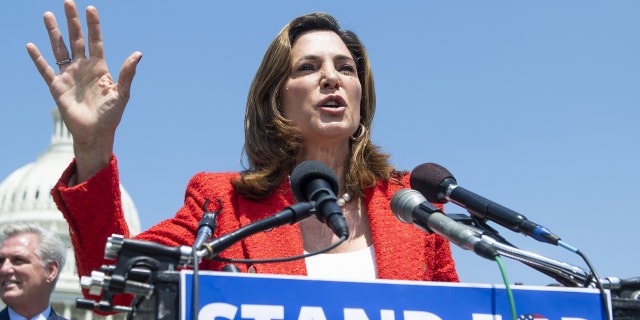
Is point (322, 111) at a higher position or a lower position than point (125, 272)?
higher

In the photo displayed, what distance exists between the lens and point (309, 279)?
2418 mm

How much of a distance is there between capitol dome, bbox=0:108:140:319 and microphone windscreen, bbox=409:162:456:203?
263ft

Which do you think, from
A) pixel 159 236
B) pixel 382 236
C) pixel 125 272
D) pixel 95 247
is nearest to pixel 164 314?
pixel 125 272

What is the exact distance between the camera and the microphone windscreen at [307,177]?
2732mm

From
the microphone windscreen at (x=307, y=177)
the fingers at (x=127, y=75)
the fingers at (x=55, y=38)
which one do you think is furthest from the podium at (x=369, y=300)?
the fingers at (x=55, y=38)

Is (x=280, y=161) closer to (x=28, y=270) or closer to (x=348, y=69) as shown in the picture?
(x=348, y=69)

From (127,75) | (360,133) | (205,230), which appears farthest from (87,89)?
(360,133)

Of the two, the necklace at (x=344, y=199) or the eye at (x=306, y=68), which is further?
the eye at (x=306, y=68)

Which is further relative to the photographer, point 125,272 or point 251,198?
point 251,198

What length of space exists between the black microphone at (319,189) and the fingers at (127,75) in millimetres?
698

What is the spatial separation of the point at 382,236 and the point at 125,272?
155 cm

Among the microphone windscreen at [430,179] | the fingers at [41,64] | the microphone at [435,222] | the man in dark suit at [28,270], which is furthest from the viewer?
the man in dark suit at [28,270]

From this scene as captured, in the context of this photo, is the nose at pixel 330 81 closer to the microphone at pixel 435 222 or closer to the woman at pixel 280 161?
the woman at pixel 280 161

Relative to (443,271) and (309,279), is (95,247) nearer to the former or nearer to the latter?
(309,279)
